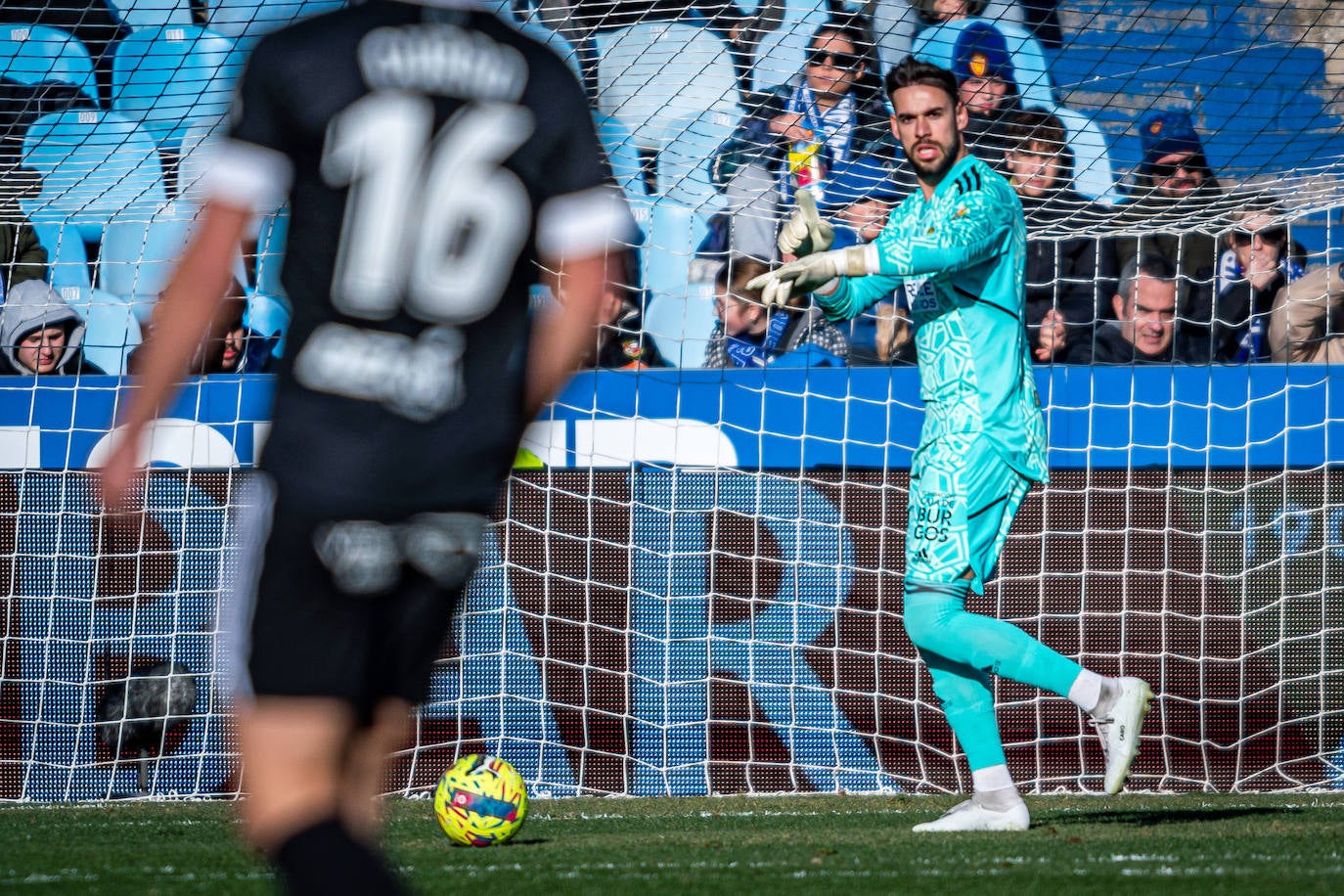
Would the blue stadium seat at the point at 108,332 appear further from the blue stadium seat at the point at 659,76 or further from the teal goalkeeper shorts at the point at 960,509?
the teal goalkeeper shorts at the point at 960,509

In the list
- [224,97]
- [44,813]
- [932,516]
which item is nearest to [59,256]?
[224,97]

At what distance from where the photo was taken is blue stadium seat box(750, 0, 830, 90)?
5938 millimetres

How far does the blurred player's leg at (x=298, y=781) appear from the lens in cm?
165

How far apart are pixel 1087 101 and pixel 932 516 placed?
8.64ft

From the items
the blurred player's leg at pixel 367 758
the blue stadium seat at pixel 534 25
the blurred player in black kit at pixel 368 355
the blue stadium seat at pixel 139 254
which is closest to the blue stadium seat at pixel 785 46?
the blue stadium seat at pixel 534 25

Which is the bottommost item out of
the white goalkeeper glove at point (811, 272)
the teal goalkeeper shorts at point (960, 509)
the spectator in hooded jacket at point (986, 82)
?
the teal goalkeeper shorts at point (960, 509)

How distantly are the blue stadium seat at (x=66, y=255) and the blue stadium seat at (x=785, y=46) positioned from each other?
333cm

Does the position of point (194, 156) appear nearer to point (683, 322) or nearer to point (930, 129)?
point (683, 322)

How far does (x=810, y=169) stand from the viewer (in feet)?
22.1

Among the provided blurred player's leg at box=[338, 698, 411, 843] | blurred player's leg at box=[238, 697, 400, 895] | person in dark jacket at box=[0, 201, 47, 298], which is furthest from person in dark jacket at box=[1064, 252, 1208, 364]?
blurred player's leg at box=[238, 697, 400, 895]

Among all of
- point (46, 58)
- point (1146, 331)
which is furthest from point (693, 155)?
point (46, 58)

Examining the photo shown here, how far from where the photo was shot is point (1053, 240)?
661cm

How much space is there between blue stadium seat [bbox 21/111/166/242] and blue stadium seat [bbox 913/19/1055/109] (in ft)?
10.1

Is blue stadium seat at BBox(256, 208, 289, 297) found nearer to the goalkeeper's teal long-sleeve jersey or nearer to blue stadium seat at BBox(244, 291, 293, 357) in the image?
blue stadium seat at BBox(244, 291, 293, 357)
